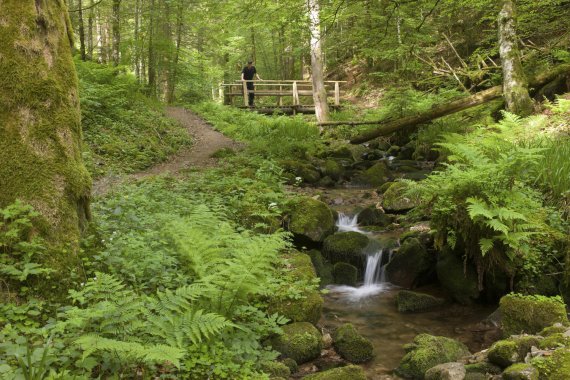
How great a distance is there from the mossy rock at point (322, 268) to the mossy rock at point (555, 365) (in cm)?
397

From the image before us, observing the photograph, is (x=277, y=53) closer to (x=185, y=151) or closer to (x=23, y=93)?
(x=185, y=151)

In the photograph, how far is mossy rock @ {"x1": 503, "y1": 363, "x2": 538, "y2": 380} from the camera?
347 centimetres

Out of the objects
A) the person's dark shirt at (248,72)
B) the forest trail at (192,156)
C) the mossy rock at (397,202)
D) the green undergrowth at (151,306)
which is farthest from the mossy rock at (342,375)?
the person's dark shirt at (248,72)

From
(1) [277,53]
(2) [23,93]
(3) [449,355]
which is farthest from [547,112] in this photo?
(1) [277,53]

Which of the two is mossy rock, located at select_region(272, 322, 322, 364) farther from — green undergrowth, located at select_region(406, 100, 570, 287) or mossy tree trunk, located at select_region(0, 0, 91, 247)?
green undergrowth, located at select_region(406, 100, 570, 287)

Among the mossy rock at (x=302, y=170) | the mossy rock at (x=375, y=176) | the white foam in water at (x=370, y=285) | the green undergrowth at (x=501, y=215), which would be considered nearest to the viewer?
the green undergrowth at (x=501, y=215)

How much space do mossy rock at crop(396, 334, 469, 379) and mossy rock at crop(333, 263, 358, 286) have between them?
244 cm

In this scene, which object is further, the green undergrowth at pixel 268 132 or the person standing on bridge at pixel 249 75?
the person standing on bridge at pixel 249 75

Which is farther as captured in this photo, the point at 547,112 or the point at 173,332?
the point at 547,112

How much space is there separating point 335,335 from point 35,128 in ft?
13.2

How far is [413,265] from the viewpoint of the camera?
714cm

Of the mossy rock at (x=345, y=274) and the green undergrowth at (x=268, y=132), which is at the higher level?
the green undergrowth at (x=268, y=132)

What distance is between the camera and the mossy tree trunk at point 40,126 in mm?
4008

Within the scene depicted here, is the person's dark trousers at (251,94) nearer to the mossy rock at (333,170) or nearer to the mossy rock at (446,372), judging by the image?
the mossy rock at (333,170)
